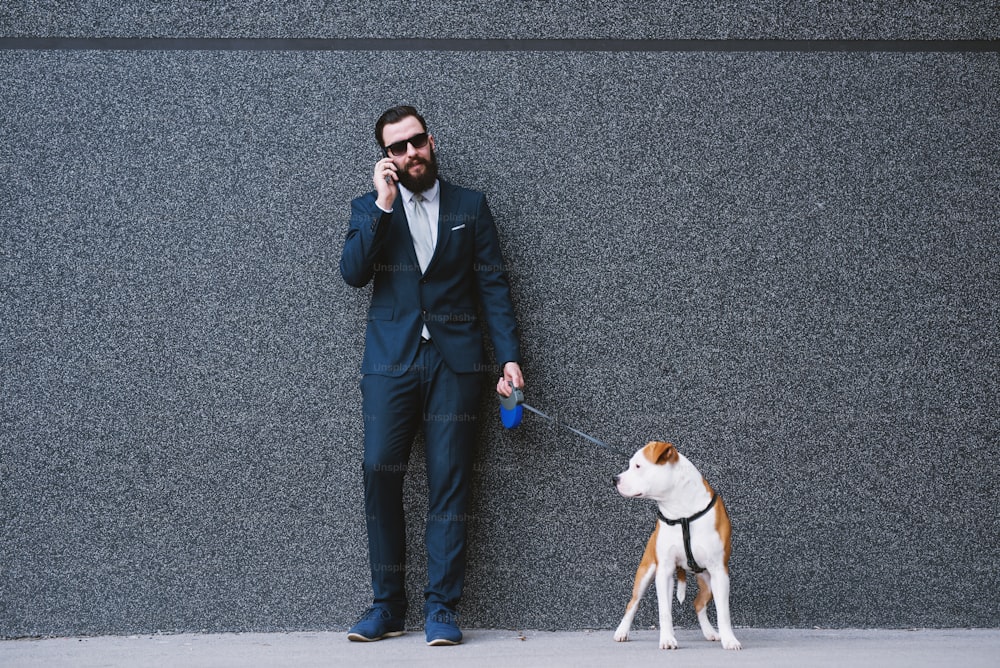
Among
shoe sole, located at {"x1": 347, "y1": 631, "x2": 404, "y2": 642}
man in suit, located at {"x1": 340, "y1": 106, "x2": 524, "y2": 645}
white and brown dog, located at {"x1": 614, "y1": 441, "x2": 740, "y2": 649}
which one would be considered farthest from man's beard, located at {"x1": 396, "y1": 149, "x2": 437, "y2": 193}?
shoe sole, located at {"x1": 347, "y1": 631, "x2": 404, "y2": 642}

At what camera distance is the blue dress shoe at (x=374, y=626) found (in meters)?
2.39

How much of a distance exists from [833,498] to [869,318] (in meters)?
0.51

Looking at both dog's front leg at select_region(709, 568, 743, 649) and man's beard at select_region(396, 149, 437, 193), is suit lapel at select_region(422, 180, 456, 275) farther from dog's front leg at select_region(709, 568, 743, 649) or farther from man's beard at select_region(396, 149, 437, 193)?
dog's front leg at select_region(709, 568, 743, 649)

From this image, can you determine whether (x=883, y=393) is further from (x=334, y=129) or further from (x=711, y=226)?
(x=334, y=129)

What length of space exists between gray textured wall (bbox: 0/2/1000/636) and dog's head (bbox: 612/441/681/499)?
1.44 feet

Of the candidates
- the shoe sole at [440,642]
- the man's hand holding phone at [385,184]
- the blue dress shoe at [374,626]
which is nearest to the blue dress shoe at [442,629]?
the shoe sole at [440,642]

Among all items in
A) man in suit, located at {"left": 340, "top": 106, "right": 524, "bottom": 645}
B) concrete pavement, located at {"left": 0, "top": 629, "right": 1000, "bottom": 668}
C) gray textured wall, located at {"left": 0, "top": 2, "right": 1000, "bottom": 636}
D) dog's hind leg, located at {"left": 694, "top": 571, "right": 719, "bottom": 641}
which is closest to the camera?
concrete pavement, located at {"left": 0, "top": 629, "right": 1000, "bottom": 668}

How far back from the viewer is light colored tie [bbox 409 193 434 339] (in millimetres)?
2445

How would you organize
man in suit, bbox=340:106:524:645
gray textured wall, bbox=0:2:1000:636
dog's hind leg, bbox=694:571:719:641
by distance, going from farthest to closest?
gray textured wall, bbox=0:2:1000:636 → man in suit, bbox=340:106:524:645 → dog's hind leg, bbox=694:571:719:641

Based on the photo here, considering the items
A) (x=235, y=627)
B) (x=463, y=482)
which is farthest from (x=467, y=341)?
(x=235, y=627)

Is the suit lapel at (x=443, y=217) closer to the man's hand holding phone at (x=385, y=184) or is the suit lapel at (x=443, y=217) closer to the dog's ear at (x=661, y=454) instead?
the man's hand holding phone at (x=385, y=184)

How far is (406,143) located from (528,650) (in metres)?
1.29

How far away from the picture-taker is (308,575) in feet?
8.54

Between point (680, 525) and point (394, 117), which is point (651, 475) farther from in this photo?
point (394, 117)
